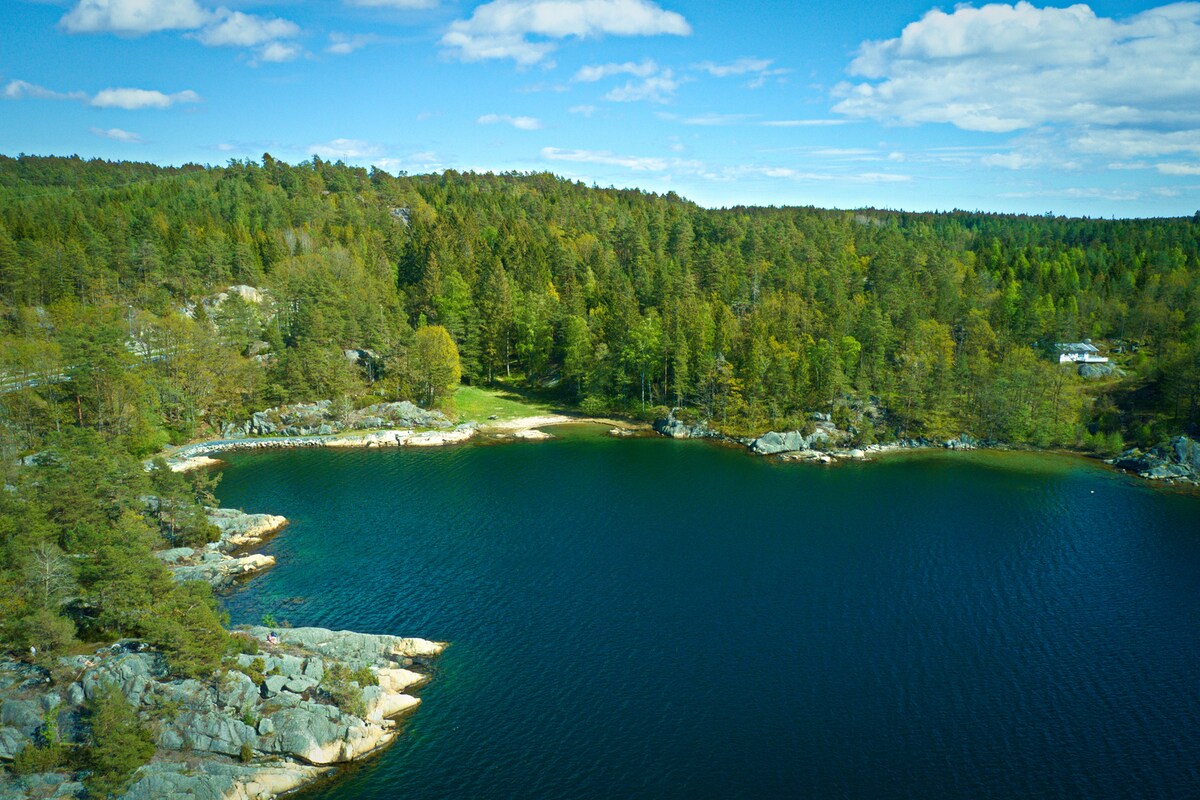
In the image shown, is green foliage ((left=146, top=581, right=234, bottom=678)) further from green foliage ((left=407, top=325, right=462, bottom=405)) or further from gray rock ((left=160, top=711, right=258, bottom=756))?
green foliage ((left=407, top=325, right=462, bottom=405))

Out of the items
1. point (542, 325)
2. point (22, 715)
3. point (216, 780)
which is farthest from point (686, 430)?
point (22, 715)

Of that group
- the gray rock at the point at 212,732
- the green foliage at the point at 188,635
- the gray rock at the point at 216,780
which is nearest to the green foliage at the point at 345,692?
the gray rock at the point at 216,780

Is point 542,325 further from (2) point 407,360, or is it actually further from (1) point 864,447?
(1) point 864,447

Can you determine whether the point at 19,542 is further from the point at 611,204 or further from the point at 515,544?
the point at 611,204

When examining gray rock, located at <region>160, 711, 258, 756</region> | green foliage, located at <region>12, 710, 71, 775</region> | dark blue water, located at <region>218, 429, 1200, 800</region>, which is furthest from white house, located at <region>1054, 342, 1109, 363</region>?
green foliage, located at <region>12, 710, 71, 775</region>

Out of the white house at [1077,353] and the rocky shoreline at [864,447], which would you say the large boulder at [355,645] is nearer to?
the rocky shoreline at [864,447]

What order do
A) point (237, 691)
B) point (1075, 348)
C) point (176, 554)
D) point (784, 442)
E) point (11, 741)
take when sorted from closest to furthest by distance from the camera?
point (11, 741) < point (237, 691) < point (176, 554) < point (784, 442) < point (1075, 348)

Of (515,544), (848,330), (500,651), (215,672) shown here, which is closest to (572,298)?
(848,330)

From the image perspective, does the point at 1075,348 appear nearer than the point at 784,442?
No
